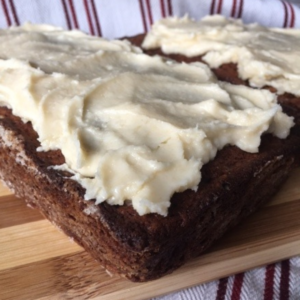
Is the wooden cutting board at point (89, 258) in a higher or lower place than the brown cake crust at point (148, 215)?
lower

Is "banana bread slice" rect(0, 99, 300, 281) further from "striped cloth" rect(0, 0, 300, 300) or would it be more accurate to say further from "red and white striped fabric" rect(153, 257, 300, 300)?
"striped cloth" rect(0, 0, 300, 300)

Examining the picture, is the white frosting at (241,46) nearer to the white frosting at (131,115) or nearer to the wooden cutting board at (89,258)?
the white frosting at (131,115)

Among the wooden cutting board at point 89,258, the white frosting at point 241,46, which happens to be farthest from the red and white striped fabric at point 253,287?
the white frosting at point 241,46

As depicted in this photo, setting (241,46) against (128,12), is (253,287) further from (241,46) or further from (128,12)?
(128,12)

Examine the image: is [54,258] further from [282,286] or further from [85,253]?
[282,286]

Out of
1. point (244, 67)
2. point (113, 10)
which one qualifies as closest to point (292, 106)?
point (244, 67)

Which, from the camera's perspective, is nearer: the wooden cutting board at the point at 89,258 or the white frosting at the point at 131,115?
the white frosting at the point at 131,115

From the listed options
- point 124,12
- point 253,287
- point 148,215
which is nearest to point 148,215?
point 148,215
